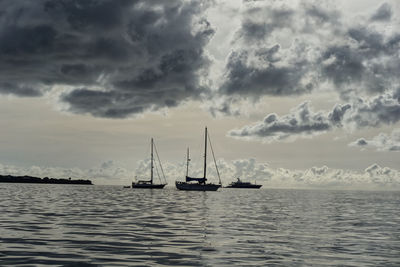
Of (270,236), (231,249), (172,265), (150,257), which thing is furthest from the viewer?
(270,236)

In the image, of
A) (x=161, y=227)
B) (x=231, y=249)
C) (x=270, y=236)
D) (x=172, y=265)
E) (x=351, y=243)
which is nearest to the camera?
(x=172, y=265)

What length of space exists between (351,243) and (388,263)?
6.70m

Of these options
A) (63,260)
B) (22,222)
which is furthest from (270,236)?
(22,222)

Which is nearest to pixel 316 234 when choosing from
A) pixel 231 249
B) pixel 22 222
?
pixel 231 249

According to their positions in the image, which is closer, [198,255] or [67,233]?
[198,255]

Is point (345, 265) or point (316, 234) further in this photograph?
point (316, 234)

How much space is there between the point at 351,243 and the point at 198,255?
10781mm

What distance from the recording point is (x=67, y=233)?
2853 cm

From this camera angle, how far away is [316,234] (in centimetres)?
3152

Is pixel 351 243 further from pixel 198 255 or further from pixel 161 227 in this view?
pixel 161 227

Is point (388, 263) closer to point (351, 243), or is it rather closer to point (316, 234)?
point (351, 243)

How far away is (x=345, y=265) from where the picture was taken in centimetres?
1958

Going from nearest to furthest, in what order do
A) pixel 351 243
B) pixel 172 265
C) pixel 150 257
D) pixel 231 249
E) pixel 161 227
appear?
pixel 172 265, pixel 150 257, pixel 231 249, pixel 351 243, pixel 161 227

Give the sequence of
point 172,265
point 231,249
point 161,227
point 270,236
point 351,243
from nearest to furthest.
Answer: point 172,265
point 231,249
point 351,243
point 270,236
point 161,227
